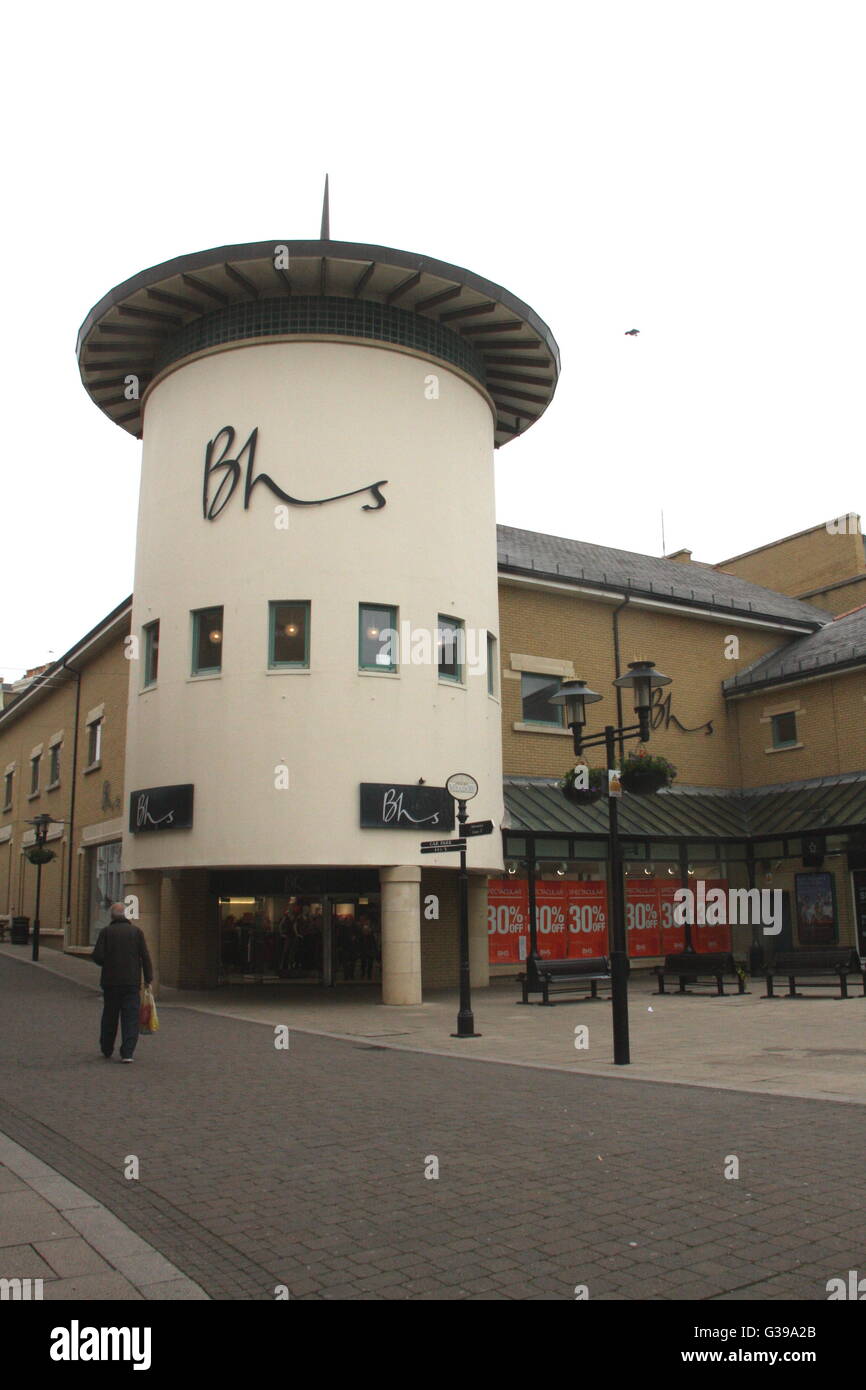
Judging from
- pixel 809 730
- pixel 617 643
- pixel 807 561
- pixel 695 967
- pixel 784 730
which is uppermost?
pixel 807 561

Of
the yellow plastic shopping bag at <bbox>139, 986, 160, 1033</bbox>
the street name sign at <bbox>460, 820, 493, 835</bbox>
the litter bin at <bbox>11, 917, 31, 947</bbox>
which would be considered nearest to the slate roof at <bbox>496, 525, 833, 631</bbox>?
the street name sign at <bbox>460, 820, 493, 835</bbox>

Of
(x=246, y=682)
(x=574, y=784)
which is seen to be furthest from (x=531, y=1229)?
(x=246, y=682)

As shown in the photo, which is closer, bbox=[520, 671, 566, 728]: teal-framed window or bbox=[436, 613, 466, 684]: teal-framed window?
bbox=[436, 613, 466, 684]: teal-framed window

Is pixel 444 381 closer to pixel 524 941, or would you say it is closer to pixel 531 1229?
pixel 524 941

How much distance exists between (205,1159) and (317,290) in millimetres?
16871

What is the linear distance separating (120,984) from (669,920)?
18.2 metres

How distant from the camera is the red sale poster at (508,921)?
80.2ft

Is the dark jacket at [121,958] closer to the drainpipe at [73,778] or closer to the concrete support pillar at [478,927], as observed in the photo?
the concrete support pillar at [478,927]

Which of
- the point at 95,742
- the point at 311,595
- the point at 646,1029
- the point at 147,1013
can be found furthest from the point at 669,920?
the point at 147,1013

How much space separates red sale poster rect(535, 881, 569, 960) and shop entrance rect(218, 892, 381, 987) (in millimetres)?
3932

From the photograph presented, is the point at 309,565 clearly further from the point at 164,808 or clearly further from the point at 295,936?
the point at 295,936

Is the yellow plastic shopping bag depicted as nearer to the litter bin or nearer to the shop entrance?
the shop entrance

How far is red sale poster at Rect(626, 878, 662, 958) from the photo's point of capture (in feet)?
89.1

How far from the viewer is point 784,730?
30047 millimetres
